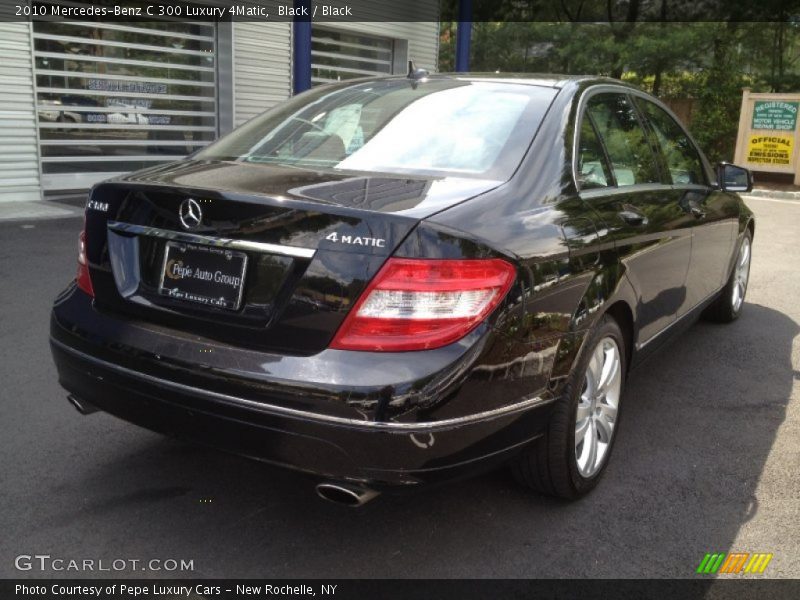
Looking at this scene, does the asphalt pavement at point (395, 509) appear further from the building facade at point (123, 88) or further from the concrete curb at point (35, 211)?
the building facade at point (123, 88)

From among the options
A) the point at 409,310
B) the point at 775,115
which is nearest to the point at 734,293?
the point at 409,310

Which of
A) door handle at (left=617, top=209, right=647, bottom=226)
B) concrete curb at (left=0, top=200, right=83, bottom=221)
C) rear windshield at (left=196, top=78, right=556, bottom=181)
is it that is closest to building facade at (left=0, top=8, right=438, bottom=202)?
concrete curb at (left=0, top=200, right=83, bottom=221)

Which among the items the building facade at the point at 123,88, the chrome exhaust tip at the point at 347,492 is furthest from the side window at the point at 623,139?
the building facade at the point at 123,88

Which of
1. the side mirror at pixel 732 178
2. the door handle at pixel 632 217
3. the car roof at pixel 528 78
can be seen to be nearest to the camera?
the door handle at pixel 632 217

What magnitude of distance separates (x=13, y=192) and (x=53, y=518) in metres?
8.90

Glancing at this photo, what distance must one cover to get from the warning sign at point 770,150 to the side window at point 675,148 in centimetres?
1490

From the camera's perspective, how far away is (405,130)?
3055mm

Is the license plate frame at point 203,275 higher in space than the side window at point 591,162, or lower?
lower

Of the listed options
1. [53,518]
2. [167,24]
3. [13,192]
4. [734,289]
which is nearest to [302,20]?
[167,24]

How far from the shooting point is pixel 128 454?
327cm

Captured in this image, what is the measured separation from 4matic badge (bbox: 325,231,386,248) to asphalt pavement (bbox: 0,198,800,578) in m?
0.74

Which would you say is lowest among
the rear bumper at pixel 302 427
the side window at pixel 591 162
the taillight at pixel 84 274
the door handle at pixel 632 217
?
the rear bumper at pixel 302 427

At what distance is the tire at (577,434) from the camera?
275 cm

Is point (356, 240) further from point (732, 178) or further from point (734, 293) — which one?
point (734, 293)
